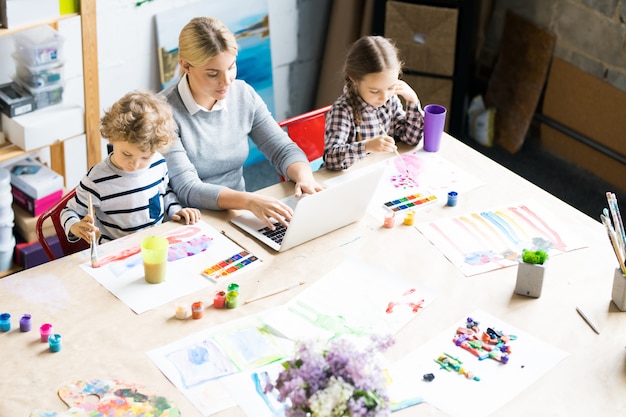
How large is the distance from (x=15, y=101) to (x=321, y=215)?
142 centimetres

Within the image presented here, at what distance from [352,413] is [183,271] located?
89 cm

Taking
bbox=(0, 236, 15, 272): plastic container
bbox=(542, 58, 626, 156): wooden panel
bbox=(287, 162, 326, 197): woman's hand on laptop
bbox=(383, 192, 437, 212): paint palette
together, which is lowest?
bbox=(0, 236, 15, 272): plastic container

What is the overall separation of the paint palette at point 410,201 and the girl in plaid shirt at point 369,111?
165 millimetres

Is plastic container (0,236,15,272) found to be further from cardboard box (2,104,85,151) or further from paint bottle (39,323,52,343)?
paint bottle (39,323,52,343)

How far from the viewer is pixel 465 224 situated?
2.52 m

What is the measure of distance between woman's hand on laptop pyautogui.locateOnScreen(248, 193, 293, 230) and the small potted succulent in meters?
0.62

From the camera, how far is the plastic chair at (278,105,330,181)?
297 cm

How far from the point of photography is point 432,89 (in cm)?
427

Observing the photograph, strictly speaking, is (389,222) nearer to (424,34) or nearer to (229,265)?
(229,265)

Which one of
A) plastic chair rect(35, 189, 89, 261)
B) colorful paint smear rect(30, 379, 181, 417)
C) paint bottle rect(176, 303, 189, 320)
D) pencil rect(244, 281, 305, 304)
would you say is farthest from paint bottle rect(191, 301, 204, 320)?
plastic chair rect(35, 189, 89, 261)

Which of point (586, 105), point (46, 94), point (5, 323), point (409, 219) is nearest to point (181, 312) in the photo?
point (5, 323)

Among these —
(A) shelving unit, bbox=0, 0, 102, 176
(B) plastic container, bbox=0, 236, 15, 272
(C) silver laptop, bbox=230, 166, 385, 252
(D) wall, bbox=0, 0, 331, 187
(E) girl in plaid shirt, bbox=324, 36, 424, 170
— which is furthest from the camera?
(D) wall, bbox=0, 0, 331, 187

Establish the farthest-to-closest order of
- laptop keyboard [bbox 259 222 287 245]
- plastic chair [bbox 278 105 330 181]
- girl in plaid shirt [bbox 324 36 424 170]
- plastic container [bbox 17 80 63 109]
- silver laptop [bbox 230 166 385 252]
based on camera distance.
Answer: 1. plastic container [bbox 17 80 63 109]
2. plastic chair [bbox 278 105 330 181]
3. girl in plaid shirt [bbox 324 36 424 170]
4. laptop keyboard [bbox 259 222 287 245]
5. silver laptop [bbox 230 166 385 252]

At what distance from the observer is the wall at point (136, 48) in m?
3.58
